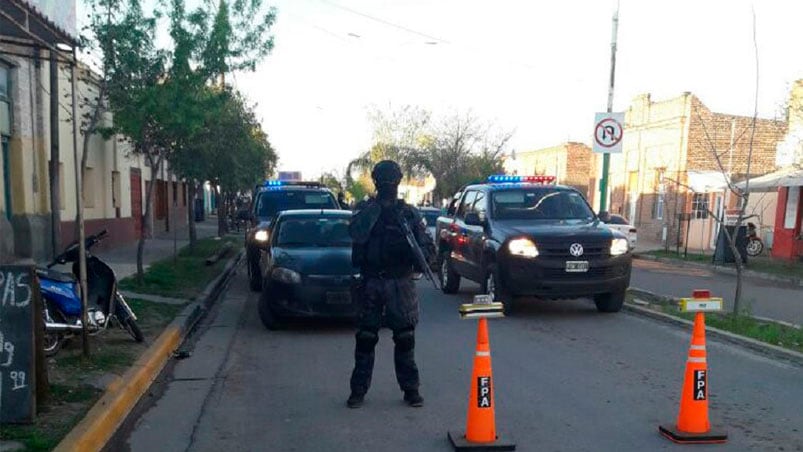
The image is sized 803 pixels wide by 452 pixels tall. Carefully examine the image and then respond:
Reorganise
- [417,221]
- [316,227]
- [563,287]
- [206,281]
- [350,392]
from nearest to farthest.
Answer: [417,221], [350,392], [563,287], [316,227], [206,281]

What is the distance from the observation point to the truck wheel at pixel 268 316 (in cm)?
822

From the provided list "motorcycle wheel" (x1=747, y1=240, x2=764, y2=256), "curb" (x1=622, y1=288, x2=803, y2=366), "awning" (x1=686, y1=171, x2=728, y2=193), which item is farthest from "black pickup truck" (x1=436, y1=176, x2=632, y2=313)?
"awning" (x1=686, y1=171, x2=728, y2=193)

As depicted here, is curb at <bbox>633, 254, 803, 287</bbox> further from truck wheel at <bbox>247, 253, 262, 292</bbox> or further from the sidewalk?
the sidewalk

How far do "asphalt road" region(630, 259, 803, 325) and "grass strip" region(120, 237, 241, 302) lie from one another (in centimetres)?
888

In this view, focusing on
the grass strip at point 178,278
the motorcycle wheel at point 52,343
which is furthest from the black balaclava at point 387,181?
the grass strip at point 178,278

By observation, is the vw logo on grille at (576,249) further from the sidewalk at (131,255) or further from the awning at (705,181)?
the awning at (705,181)

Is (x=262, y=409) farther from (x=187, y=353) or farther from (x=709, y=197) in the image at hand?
(x=709, y=197)

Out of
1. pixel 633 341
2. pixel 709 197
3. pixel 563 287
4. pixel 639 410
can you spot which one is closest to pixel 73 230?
pixel 563 287

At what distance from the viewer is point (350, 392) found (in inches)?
225

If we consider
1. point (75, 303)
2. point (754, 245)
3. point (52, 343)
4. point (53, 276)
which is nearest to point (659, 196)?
point (754, 245)

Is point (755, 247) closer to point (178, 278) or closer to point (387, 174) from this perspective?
point (178, 278)

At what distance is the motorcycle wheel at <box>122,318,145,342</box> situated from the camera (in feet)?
22.6

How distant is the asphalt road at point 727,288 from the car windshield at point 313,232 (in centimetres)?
638

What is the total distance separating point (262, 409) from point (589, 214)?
6.71m
